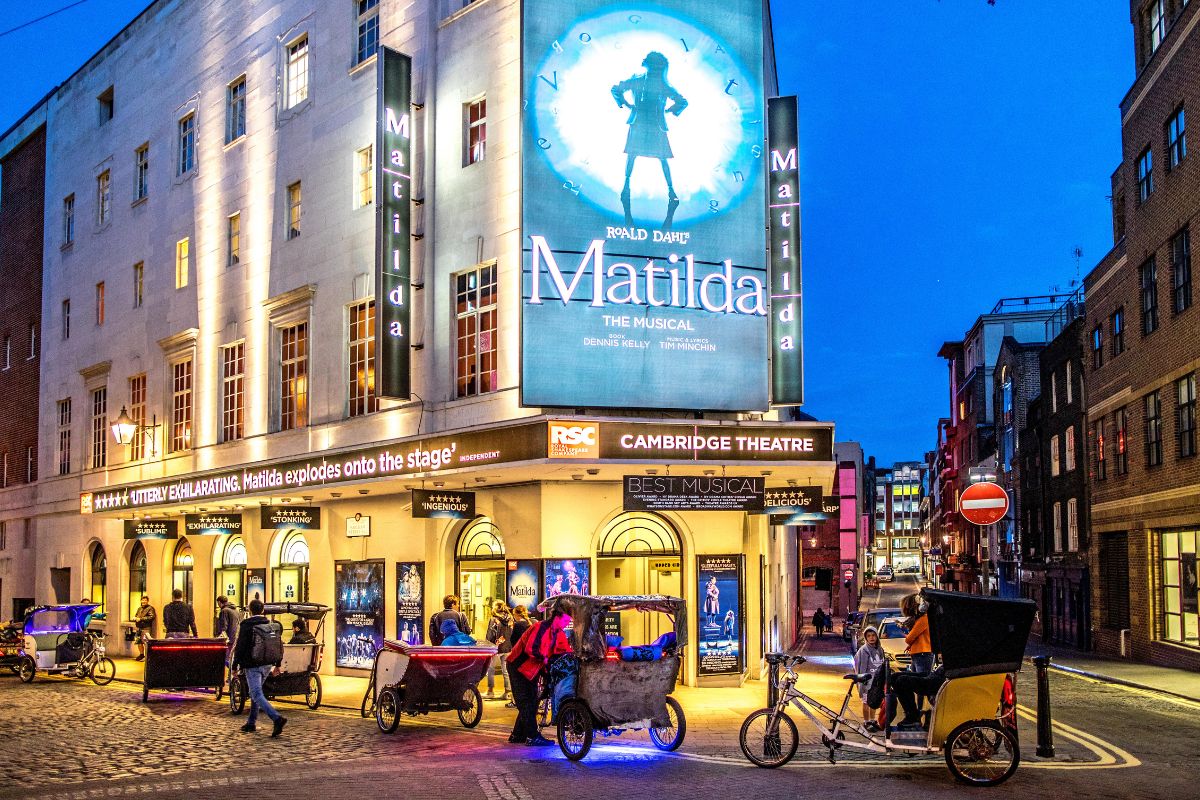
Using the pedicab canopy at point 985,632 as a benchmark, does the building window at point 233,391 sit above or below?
above

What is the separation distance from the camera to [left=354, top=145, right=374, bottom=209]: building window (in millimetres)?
25594

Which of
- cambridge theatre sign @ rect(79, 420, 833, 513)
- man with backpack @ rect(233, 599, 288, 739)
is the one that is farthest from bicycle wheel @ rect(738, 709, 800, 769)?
man with backpack @ rect(233, 599, 288, 739)

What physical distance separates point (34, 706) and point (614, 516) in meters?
10.8

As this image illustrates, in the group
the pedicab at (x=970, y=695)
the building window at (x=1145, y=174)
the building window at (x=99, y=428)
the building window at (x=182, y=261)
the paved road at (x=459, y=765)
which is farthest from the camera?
the building window at (x=99, y=428)

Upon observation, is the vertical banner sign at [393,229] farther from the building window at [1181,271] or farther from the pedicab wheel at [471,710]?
the building window at [1181,271]

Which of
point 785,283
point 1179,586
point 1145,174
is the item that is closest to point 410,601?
point 785,283

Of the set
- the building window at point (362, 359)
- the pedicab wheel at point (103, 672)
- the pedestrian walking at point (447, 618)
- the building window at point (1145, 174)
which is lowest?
the pedicab wheel at point (103, 672)

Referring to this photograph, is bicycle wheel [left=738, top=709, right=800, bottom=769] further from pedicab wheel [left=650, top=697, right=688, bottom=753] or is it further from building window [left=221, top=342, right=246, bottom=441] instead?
building window [left=221, top=342, right=246, bottom=441]

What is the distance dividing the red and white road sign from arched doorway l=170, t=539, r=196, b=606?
2071 centimetres

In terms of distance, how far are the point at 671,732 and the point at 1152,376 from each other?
846 inches

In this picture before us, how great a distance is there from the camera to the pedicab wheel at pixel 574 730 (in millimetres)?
13797

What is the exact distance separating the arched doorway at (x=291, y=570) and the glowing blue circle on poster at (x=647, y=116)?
11857 millimetres

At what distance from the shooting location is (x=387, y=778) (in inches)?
501

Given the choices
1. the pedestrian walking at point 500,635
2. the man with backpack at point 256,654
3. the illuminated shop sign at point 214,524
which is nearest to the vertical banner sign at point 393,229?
the pedestrian walking at point 500,635
